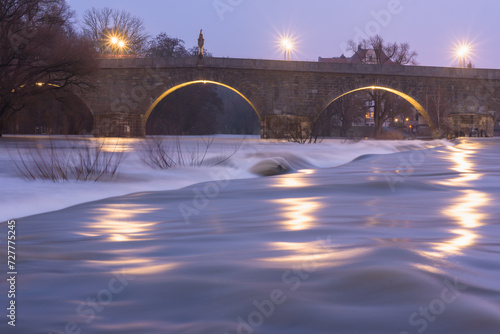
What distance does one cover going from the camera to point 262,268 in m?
2.73

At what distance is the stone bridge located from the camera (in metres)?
27.1

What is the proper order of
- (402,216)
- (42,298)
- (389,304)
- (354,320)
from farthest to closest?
(402,216) < (42,298) < (389,304) < (354,320)

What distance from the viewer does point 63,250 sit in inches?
129

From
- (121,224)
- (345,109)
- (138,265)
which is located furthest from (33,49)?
(345,109)

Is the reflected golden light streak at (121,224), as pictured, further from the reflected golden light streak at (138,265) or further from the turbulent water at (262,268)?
the reflected golden light streak at (138,265)

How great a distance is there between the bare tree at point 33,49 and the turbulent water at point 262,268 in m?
15.8

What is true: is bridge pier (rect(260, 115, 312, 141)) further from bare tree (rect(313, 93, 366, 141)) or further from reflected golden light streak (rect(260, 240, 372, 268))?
reflected golden light streak (rect(260, 240, 372, 268))

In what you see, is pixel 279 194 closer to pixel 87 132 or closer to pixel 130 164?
pixel 130 164

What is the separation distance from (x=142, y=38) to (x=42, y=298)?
45.6m

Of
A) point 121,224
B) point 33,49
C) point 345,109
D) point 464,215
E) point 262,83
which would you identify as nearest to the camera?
point 121,224

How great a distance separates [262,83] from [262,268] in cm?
2479

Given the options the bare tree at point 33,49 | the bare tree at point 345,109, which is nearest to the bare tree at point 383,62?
the bare tree at point 345,109

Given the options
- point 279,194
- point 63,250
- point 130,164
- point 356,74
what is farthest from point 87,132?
point 63,250

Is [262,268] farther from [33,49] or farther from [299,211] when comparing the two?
[33,49]
